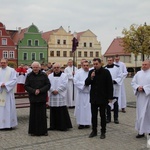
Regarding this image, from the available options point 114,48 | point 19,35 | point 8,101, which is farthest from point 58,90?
point 114,48

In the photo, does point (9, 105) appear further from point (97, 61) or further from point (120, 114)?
point (120, 114)

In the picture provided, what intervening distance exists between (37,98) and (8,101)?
1.32m

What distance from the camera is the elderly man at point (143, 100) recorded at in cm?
749

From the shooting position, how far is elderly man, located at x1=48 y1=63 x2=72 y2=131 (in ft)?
27.8

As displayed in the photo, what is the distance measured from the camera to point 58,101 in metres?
8.47

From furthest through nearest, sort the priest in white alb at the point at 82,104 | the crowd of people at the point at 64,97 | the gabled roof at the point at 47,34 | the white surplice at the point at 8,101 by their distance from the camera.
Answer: the gabled roof at the point at 47,34 → the priest in white alb at the point at 82,104 → the white surplice at the point at 8,101 → the crowd of people at the point at 64,97

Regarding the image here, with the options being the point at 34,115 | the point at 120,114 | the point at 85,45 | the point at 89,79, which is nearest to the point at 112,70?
the point at 120,114

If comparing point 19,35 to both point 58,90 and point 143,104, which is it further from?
point 143,104

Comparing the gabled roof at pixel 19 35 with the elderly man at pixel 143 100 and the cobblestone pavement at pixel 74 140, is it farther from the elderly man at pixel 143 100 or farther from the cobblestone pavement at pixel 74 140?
the elderly man at pixel 143 100

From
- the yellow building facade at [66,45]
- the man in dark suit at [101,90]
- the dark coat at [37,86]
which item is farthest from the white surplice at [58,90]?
the yellow building facade at [66,45]

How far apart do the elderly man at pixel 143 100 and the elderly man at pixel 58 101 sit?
6.66ft

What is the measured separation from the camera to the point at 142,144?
22.9 ft

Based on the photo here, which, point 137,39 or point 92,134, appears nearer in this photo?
point 92,134

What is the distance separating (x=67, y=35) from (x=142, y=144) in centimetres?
6640
